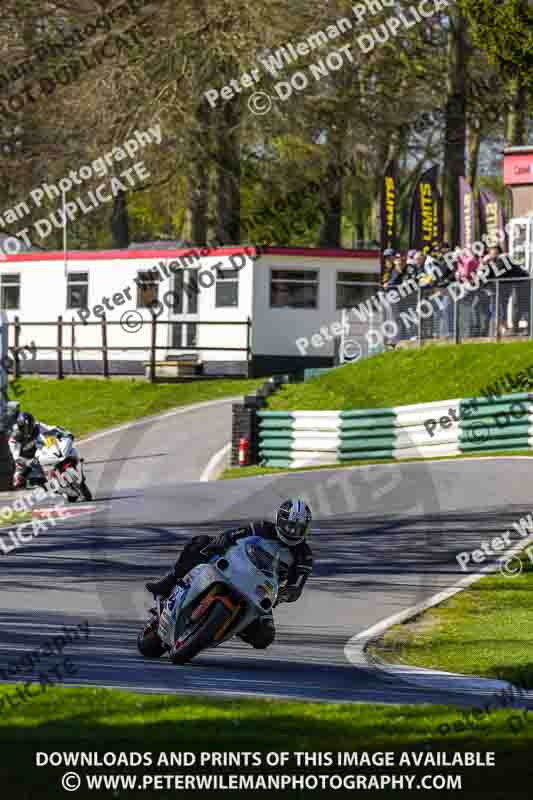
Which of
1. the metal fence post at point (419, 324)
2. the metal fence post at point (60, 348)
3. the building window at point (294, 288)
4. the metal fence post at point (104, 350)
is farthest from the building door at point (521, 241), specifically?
the metal fence post at point (60, 348)

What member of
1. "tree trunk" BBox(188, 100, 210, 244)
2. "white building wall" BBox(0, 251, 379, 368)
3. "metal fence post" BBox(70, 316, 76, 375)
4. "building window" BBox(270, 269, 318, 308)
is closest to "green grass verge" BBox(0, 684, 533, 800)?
"white building wall" BBox(0, 251, 379, 368)

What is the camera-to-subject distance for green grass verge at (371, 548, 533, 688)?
1185cm

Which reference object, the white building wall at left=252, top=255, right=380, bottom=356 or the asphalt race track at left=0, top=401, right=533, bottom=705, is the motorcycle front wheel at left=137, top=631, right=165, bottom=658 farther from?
the white building wall at left=252, top=255, right=380, bottom=356

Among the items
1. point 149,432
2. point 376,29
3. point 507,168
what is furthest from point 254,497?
point 376,29

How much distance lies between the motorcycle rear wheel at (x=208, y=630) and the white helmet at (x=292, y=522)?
67 centimetres

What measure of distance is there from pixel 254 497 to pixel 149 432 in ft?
36.3

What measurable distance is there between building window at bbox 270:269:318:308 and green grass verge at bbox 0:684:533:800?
97.1 feet

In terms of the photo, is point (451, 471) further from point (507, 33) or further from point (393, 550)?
point (507, 33)

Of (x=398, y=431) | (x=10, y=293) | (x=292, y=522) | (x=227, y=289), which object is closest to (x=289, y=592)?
(x=292, y=522)

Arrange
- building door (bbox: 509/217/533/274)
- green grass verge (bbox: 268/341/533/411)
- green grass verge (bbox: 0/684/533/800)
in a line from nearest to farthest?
green grass verge (bbox: 0/684/533/800) < green grass verge (bbox: 268/341/533/411) < building door (bbox: 509/217/533/274)

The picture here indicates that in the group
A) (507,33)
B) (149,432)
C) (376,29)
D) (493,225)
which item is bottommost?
(149,432)

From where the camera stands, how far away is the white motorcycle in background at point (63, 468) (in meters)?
22.0

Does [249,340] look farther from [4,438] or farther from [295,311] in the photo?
[4,438]

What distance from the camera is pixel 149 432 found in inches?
1254
